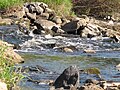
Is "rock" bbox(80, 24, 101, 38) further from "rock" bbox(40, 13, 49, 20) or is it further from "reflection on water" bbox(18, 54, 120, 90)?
"reflection on water" bbox(18, 54, 120, 90)

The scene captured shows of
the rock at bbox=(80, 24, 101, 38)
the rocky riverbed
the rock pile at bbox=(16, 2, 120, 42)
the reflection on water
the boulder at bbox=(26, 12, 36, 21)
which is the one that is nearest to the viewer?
the rocky riverbed

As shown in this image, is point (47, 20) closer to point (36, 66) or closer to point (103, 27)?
point (103, 27)

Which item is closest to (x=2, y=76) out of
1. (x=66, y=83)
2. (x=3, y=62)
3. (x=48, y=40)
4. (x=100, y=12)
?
(x=3, y=62)

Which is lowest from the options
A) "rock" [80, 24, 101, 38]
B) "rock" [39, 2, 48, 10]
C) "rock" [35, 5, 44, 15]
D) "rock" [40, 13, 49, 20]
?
"rock" [80, 24, 101, 38]

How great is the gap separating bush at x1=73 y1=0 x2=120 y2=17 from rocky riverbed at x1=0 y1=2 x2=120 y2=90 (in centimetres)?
251

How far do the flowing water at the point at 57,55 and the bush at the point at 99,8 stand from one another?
1090 centimetres

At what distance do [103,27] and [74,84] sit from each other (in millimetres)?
16569

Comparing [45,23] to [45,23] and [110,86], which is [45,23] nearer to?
[45,23]

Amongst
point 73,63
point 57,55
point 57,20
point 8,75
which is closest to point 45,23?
point 57,20

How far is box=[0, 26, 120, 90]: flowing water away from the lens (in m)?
12.8

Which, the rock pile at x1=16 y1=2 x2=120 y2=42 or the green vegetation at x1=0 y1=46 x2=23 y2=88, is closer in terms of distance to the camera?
the green vegetation at x1=0 y1=46 x2=23 y2=88

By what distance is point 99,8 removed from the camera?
3450 cm

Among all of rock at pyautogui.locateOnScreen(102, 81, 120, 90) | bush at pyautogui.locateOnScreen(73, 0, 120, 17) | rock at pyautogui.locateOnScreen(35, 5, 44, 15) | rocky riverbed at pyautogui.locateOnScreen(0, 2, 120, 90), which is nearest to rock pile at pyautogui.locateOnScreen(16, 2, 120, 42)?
rocky riverbed at pyautogui.locateOnScreen(0, 2, 120, 90)

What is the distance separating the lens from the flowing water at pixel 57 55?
41.9 feet
